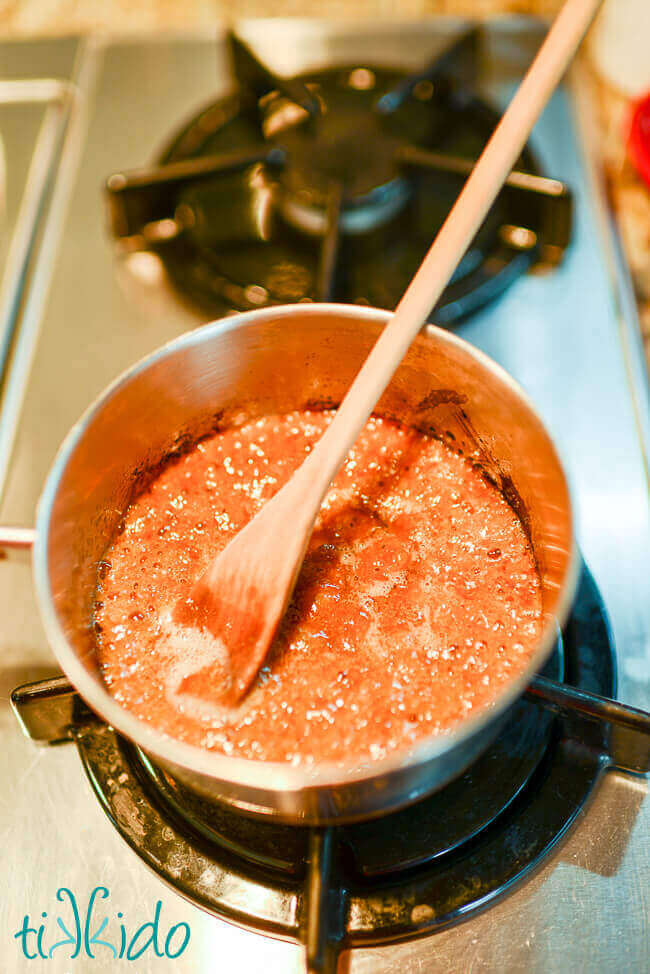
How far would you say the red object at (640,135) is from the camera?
820mm

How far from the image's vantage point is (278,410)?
0.72 m

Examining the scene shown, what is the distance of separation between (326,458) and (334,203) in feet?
1.07

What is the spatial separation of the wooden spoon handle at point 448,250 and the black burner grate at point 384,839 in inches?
8.7

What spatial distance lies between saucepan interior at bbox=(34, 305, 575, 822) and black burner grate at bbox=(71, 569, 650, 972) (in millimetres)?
55

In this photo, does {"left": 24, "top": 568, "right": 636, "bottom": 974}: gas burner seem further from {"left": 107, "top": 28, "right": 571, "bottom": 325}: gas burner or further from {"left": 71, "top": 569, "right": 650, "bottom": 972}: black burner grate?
{"left": 107, "top": 28, "right": 571, "bottom": 325}: gas burner

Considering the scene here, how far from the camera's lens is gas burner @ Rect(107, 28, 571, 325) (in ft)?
2.54

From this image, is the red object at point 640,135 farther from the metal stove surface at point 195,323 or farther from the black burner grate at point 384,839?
the black burner grate at point 384,839

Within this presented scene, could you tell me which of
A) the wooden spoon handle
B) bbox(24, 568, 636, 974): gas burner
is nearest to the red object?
the wooden spoon handle

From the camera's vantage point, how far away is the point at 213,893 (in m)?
0.52

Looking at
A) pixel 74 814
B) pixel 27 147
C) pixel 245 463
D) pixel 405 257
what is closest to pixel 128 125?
pixel 27 147

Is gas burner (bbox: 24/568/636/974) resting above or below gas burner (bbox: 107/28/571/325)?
below

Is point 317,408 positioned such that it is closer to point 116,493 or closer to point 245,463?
point 245,463

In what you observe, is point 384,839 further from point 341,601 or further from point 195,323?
point 195,323

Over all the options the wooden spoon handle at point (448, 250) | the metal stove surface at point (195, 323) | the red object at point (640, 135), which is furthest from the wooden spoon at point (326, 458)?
the red object at point (640, 135)
